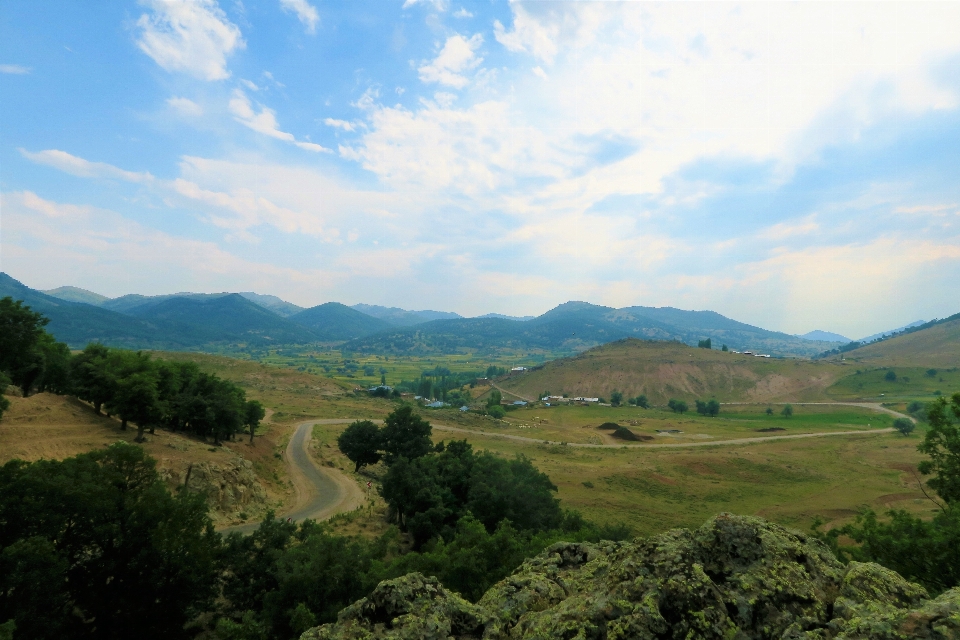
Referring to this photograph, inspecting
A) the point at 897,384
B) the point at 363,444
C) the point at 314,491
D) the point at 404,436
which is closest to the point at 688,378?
the point at 897,384

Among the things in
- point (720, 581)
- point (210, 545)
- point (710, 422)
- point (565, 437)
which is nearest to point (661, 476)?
point (565, 437)

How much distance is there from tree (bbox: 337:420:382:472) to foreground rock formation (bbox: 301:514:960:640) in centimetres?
4263

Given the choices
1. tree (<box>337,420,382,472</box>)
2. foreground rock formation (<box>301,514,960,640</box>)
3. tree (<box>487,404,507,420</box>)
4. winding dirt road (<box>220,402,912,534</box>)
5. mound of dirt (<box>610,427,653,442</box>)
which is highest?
foreground rock formation (<box>301,514,960,640</box>)

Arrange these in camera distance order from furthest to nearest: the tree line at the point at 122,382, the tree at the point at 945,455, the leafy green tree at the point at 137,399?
the tree line at the point at 122,382 < the leafy green tree at the point at 137,399 < the tree at the point at 945,455

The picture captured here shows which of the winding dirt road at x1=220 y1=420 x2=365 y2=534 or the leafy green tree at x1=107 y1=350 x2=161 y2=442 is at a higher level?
the leafy green tree at x1=107 y1=350 x2=161 y2=442

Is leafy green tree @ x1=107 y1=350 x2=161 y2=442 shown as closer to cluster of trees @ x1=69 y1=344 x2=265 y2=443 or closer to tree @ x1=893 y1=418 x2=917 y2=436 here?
cluster of trees @ x1=69 y1=344 x2=265 y2=443

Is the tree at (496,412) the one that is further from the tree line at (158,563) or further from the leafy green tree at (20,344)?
the tree line at (158,563)

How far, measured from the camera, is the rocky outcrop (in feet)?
103

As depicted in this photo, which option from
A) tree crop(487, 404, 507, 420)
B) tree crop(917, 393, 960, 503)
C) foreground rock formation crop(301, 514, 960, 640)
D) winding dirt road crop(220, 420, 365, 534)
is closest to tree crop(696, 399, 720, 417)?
tree crop(487, 404, 507, 420)

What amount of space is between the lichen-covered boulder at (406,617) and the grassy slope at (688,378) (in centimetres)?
16456

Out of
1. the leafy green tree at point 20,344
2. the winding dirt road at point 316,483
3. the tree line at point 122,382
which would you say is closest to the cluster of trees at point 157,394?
the tree line at point 122,382

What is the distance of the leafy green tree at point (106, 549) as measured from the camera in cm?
1471

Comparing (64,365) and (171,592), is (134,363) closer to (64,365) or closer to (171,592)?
(64,365)

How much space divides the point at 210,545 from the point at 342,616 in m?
14.3
